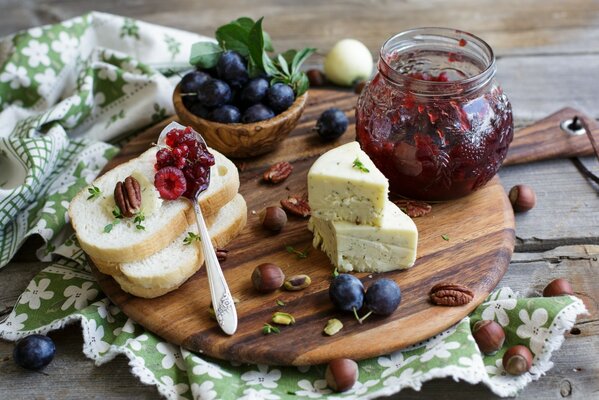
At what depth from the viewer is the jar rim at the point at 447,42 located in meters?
2.90

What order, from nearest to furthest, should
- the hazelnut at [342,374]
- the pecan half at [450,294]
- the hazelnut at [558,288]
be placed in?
the hazelnut at [342,374] → the pecan half at [450,294] → the hazelnut at [558,288]

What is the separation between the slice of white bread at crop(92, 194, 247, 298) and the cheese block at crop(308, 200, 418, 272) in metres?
0.52

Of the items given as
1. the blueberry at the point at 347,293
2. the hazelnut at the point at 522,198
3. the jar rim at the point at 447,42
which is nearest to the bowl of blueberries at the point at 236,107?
the jar rim at the point at 447,42

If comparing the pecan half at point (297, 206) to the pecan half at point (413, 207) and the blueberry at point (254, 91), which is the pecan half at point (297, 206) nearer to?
the pecan half at point (413, 207)

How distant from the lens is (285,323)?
2645 mm

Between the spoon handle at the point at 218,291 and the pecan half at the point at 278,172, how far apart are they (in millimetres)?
624

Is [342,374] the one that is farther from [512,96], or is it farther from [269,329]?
[512,96]

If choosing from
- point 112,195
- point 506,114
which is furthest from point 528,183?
point 112,195

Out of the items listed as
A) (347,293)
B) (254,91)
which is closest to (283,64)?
(254,91)

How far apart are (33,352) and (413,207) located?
5.47 feet

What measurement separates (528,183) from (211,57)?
1682mm

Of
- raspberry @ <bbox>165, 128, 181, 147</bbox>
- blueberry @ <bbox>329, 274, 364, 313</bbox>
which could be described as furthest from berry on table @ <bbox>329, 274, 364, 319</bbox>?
raspberry @ <bbox>165, 128, 181, 147</bbox>

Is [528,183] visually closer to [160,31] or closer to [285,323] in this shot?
[285,323]

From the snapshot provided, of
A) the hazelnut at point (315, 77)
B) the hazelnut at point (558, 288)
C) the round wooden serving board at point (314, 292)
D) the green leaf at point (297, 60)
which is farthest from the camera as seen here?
the hazelnut at point (315, 77)
